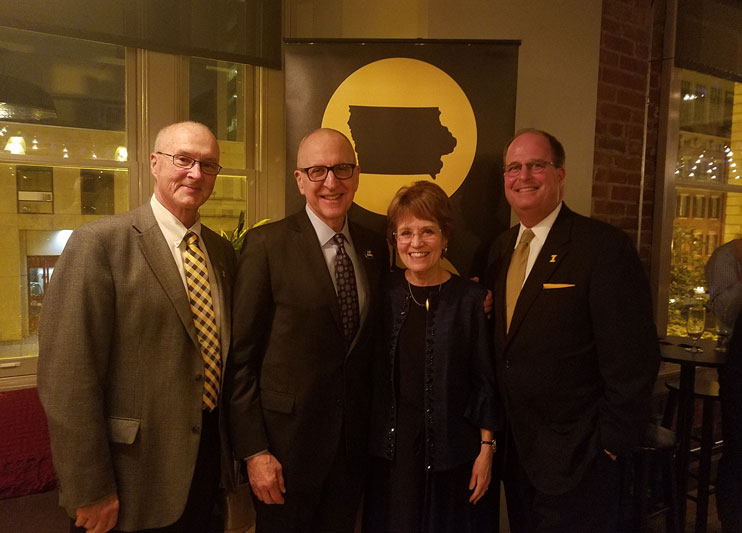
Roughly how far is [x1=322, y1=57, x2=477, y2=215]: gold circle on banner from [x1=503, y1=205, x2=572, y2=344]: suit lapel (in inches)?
25.6

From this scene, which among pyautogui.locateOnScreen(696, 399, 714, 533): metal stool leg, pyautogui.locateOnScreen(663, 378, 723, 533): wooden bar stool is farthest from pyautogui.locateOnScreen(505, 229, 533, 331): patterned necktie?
pyautogui.locateOnScreen(696, 399, 714, 533): metal stool leg

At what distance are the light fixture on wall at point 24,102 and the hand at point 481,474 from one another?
2.79 meters

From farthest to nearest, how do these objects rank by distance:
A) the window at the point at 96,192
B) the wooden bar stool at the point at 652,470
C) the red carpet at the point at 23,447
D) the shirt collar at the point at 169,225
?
1. the window at the point at 96,192
2. the wooden bar stool at the point at 652,470
3. the red carpet at the point at 23,447
4. the shirt collar at the point at 169,225

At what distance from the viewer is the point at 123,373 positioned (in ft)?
4.96

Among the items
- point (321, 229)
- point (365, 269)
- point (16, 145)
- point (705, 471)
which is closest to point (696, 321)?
→ point (705, 471)

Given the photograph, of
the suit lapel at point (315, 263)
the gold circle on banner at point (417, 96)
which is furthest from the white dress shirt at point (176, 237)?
the gold circle on banner at point (417, 96)

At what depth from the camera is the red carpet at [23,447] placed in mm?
2281

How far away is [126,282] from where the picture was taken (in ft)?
4.95

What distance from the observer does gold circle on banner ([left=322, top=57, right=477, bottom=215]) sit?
2.30m

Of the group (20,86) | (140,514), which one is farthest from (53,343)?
(20,86)

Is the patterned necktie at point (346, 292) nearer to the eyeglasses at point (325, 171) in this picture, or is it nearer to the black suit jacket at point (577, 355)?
the eyeglasses at point (325, 171)

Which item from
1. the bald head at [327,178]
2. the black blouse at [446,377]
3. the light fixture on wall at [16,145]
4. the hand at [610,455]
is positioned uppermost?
the light fixture on wall at [16,145]

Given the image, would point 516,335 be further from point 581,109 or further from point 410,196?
point 581,109

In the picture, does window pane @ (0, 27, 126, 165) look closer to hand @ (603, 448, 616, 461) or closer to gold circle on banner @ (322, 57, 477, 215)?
gold circle on banner @ (322, 57, 477, 215)
